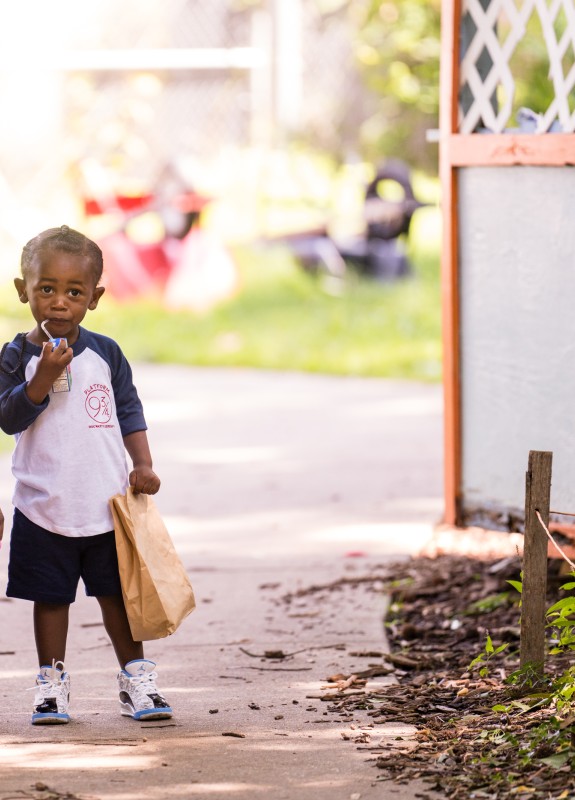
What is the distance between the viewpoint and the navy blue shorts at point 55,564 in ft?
12.8

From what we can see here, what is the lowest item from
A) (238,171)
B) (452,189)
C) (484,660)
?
(484,660)

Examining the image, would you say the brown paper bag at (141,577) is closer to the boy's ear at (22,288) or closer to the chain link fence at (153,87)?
the boy's ear at (22,288)

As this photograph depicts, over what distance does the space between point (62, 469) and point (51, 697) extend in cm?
63

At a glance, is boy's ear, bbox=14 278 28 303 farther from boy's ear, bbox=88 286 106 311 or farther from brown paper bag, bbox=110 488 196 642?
brown paper bag, bbox=110 488 196 642

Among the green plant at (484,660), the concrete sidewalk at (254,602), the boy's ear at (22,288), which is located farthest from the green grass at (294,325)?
the boy's ear at (22,288)

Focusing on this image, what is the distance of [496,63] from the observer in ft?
17.7

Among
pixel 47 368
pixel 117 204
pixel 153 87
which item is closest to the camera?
pixel 47 368

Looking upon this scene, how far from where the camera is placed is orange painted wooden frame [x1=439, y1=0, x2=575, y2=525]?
5363 millimetres

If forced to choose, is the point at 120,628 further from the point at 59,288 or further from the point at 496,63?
the point at 496,63

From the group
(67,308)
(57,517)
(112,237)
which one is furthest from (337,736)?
(112,237)

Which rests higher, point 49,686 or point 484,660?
point 49,686

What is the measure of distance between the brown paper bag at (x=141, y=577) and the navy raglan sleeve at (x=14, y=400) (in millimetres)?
328

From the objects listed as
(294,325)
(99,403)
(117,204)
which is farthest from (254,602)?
(117,204)

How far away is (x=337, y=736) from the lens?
12.4 ft
